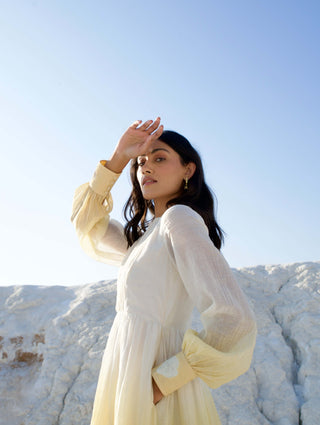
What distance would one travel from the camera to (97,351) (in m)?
3.28

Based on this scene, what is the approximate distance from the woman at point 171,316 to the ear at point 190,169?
0.02 metres

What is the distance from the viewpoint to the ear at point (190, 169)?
1.98 meters

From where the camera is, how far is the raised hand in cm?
191

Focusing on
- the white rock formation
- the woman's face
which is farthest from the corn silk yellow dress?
the white rock formation

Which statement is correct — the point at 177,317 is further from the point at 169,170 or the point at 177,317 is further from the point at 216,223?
the point at 169,170

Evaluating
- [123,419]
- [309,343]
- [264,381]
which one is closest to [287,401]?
[264,381]

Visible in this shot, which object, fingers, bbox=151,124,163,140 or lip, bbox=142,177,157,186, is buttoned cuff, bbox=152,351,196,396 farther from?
fingers, bbox=151,124,163,140

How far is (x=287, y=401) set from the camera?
2809mm

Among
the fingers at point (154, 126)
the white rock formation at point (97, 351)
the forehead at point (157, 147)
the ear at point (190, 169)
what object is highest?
the fingers at point (154, 126)

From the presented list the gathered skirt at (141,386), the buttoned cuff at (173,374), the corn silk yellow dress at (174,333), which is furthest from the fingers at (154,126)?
the buttoned cuff at (173,374)

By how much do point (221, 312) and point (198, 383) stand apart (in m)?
0.33

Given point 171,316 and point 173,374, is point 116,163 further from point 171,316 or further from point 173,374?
point 173,374

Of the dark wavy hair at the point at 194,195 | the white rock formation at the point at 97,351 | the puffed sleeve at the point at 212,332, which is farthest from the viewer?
the white rock formation at the point at 97,351

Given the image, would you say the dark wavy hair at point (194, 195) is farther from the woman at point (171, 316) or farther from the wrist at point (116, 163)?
the wrist at point (116, 163)
